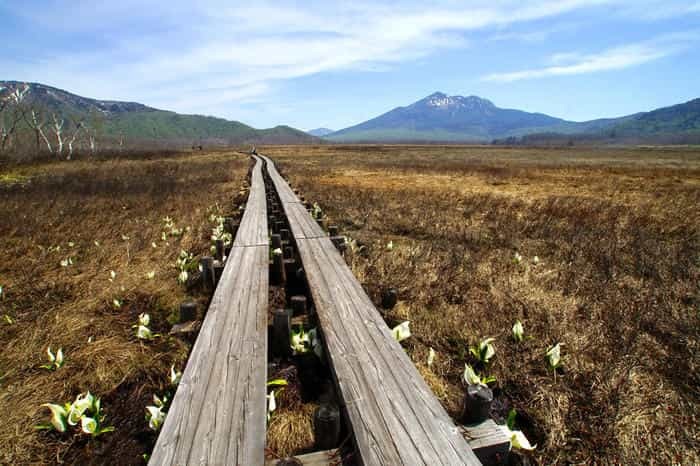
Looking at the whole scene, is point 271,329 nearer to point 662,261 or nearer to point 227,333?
point 227,333

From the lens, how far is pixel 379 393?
1966mm

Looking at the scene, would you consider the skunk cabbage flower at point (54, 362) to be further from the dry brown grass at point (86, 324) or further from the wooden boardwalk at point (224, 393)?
the wooden boardwalk at point (224, 393)

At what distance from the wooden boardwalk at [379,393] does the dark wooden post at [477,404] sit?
16 cm

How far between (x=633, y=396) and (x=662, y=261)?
4.10 metres

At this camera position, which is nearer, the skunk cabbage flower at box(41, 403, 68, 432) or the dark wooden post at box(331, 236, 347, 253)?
the skunk cabbage flower at box(41, 403, 68, 432)

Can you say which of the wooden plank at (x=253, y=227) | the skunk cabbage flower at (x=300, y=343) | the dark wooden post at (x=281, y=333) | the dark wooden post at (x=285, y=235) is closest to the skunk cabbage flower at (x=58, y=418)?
the dark wooden post at (x=281, y=333)

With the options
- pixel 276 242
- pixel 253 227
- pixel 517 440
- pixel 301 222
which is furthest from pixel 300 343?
pixel 301 222

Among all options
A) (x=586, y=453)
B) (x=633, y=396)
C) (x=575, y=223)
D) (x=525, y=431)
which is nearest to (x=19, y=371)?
(x=525, y=431)

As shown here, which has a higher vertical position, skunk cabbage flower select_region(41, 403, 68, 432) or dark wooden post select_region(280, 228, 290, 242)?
dark wooden post select_region(280, 228, 290, 242)

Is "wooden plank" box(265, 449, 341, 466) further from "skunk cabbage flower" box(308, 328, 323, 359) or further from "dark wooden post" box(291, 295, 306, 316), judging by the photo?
"dark wooden post" box(291, 295, 306, 316)

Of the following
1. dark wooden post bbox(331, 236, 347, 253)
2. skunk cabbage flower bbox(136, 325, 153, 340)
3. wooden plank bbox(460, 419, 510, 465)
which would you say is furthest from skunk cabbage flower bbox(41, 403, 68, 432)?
dark wooden post bbox(331, 236, 347, 253)

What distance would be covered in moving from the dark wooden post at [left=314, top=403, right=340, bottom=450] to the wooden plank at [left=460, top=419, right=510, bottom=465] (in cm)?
71

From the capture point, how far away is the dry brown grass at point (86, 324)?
2.11 meters

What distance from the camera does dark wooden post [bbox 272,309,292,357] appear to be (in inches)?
104
